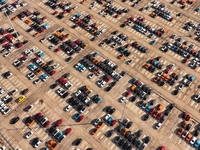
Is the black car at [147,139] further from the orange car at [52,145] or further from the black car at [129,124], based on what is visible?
the orange car at [52,145]

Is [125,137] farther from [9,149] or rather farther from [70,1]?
[70,1]

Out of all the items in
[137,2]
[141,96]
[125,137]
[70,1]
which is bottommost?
[125,137]

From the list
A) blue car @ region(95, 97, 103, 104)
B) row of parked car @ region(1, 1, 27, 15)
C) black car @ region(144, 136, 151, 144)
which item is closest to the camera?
black car @ region(144, 136, 151, 144)

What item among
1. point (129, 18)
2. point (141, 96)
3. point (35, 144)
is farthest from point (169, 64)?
point (35, 144)

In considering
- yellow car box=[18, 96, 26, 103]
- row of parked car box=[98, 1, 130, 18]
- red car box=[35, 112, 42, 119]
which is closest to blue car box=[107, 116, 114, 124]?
red car box=[35, 112, 42, 119]

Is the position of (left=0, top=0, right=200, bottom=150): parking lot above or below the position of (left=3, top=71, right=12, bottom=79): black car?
above

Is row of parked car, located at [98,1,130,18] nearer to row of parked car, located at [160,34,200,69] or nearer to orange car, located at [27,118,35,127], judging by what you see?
row of parked car, located at [160,34,200,69]

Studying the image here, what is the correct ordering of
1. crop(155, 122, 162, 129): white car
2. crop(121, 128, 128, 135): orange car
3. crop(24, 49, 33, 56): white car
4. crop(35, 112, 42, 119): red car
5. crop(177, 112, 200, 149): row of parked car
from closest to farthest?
1. crop(177, 112, 200, 149): row of parked car
2. crop(121, 128, 128, 135): orange car
3. crop(155, 122, 162, 129): white car
4. crop(35, 112, 42, 119): red car
5. crop(24, 49, 33, 56): white car

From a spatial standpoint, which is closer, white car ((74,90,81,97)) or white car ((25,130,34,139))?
white car ((25,130,34,139))

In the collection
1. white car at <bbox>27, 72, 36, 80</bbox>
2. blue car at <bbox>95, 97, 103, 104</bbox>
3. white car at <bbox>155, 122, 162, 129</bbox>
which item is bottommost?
white car at <bbox>27, 72, 36, 80</bbox>
